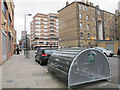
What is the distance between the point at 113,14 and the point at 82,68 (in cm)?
4846

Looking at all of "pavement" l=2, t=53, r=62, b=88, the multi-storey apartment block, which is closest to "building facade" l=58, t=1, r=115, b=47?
"pavement" l=2, t=53, r=62, b=88

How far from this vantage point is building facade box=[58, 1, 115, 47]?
35.5 meters

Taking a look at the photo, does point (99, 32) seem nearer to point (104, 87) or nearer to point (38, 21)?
point (104, 87)

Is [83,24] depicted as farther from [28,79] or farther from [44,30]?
[44,30]

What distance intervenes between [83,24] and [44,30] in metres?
46.4

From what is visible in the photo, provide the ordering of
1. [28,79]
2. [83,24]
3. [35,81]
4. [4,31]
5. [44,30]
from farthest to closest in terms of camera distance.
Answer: [44,30] < [83,24] < [4,31] < [28,79] < [35,81]

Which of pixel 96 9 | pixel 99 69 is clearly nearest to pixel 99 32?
pixel 96 9

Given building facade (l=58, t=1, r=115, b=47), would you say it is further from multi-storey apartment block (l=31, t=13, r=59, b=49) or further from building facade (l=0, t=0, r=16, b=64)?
multi-storey apartment block (l=31, t=13, r=59, b=49)

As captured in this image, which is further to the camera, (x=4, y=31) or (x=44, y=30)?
(x=44, y=30)

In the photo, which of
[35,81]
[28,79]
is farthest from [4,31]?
[35,81]

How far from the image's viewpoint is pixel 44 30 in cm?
7900

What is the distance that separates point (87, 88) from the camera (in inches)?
173

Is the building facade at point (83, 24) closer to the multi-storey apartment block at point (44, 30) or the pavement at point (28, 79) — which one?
the pavement at point (28, 79)

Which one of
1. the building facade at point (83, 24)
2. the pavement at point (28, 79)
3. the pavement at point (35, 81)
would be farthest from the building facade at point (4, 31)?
the building facade at point (83, 24)
